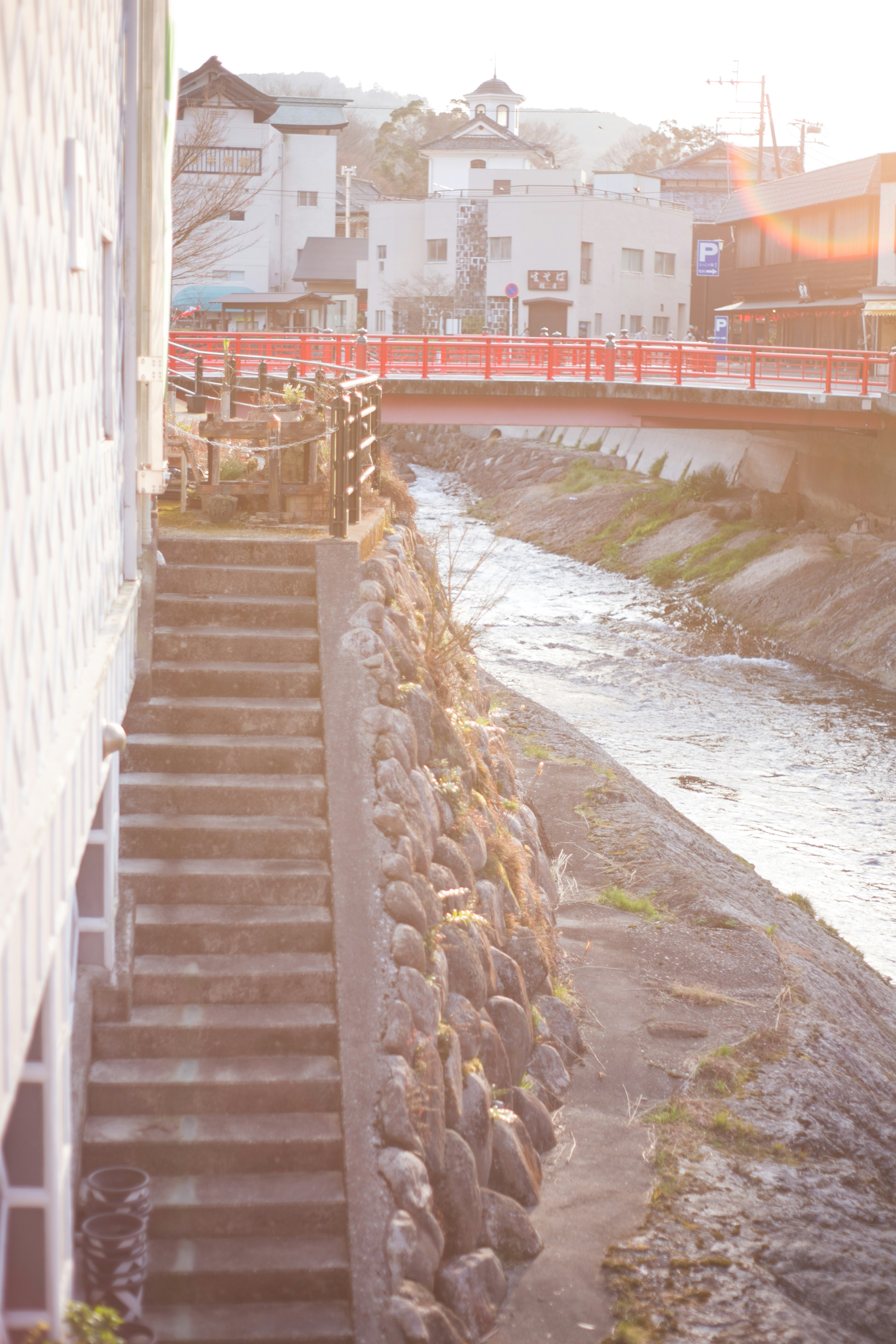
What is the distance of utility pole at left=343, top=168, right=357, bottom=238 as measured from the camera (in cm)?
7275

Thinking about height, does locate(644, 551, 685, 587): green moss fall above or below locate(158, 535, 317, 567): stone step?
below

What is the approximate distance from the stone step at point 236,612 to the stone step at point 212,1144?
11.9 ft

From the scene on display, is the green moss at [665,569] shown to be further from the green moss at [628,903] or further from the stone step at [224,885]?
the stone step at [224,885]

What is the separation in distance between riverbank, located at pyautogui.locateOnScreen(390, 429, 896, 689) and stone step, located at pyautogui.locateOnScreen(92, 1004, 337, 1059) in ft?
63.0

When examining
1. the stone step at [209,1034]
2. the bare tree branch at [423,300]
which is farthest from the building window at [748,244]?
the stone step at [209,1034]

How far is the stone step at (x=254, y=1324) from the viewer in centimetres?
653

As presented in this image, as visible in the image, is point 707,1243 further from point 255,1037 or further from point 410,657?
point 410,657

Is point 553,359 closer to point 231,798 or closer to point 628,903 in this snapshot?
point 628,903

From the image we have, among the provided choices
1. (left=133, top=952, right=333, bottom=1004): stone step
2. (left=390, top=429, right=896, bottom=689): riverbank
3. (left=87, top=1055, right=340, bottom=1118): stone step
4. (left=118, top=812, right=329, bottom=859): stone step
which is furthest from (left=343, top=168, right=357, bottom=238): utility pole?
(left=87, top=1055, right=340, bottom=1118): stone step

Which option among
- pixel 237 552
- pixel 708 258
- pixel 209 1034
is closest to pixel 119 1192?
pixel 209 1034

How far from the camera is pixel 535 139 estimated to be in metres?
150

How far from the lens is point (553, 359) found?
30375 mm

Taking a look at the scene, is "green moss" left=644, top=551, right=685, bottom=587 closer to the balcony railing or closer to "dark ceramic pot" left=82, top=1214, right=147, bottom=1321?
the balcony railing

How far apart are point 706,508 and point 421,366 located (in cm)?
1285
